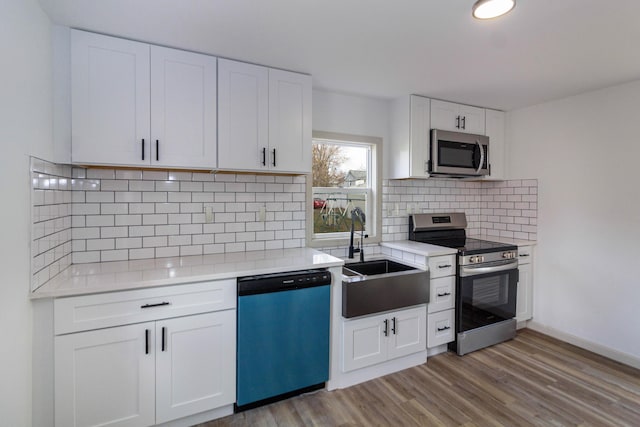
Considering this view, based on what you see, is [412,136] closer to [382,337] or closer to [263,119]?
[263,119]

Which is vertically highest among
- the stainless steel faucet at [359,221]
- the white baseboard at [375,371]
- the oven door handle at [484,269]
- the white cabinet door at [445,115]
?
the white cabinet door at [445,115]

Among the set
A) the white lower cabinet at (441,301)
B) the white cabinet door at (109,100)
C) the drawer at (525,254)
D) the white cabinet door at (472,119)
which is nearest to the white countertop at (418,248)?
the white lower cabinet at (441,301)

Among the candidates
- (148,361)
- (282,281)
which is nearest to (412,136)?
(282,281)

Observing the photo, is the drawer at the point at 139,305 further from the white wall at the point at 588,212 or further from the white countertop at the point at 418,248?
the white wall at the point at 588,212

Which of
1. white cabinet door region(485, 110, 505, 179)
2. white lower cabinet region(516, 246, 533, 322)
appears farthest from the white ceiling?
white lower cabinet region(516, 246, 533, 322)

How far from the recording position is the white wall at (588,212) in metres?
2.70

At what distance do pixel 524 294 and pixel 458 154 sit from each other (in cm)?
163

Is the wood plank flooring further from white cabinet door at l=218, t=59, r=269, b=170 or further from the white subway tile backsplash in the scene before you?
white cabinet door at l=218, t=59, r=269, b=170

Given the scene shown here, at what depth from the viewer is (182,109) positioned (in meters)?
2.11

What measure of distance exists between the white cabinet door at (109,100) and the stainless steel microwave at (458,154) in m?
2.44

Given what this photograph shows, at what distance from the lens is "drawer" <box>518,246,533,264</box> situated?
3.29 metres

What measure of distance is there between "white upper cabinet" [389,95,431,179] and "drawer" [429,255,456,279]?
2.64 feet

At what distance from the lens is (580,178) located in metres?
3.01

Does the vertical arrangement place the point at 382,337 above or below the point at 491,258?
below
